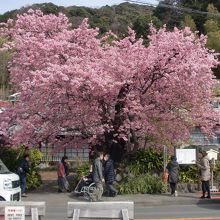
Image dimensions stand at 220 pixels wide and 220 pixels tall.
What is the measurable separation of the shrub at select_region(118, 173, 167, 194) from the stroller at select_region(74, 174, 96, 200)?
1.38m

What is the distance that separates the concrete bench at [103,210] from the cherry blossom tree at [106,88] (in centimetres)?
1093

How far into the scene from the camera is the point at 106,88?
825 inches

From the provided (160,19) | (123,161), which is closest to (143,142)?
(123,161)

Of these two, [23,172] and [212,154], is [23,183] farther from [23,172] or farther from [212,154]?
[212,154]

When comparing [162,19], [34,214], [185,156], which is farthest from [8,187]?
[162,19]

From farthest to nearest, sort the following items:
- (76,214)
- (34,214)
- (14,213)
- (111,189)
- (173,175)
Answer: (173,175) → (111,189) → (34,214) → (76,214) → (14,213)

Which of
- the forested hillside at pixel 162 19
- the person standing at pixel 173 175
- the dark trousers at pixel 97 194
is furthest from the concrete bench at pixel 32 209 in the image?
the forested hillside at pixel 162 19

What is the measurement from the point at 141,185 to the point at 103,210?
12111 mm

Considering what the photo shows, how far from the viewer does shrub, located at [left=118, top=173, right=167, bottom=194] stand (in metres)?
21.8

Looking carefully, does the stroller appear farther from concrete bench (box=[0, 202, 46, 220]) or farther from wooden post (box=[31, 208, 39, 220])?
wooden post (box=[31, 208, 39, 220])

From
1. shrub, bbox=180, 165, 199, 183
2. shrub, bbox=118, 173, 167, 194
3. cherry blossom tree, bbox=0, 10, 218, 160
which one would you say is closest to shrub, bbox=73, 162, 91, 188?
cherry blossom tree, bbox=0, 10, 218, 160

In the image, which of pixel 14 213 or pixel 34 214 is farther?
pixel 34 214

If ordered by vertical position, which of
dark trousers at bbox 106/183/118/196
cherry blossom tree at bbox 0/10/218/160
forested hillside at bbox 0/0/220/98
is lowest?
dark trousers at bbox 106/183/118/196

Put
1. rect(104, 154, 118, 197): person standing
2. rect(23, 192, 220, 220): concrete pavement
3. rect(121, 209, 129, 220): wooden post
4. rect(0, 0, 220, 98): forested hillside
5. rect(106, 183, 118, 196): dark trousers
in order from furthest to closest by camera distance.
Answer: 1. rect(0, 0, 220, 98): forested hillside
2. rect(106, 183, 118, 196): dark trousers
3. rect(104, 154, 118, 197): person standing
4. rect(23, 192, 220, 220): concrete pavement
5. rect(121, 209, 129, 220): wooden post
